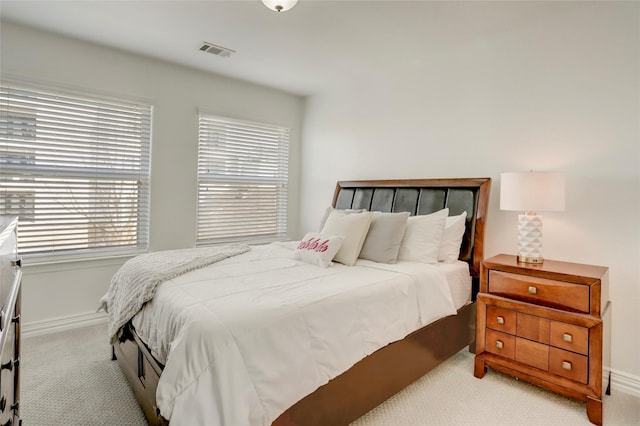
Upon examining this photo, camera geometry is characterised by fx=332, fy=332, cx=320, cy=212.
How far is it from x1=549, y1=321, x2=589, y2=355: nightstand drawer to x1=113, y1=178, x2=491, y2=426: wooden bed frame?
0.61 metres

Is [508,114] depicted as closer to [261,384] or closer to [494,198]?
[494,198]

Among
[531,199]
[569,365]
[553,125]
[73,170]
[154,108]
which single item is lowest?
[569,365]

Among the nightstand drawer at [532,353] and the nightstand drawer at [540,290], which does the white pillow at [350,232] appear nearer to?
the nightstand drawer at [540,290]

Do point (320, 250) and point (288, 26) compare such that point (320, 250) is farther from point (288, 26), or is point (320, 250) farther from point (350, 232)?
point (288, 26)

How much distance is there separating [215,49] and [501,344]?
339 cm

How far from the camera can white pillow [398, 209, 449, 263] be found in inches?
100

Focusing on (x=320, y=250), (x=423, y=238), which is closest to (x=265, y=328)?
(x=320, y=250)

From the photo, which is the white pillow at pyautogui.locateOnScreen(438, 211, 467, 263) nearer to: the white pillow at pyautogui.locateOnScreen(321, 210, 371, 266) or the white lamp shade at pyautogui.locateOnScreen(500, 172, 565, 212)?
the white lamp shade at pyautogui.locateOnScreen(500, 172, 565, 212)

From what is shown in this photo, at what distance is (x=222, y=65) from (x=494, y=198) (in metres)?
2.99

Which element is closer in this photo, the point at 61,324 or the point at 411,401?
the point at 411,401

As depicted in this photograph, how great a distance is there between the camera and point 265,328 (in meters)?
1.36

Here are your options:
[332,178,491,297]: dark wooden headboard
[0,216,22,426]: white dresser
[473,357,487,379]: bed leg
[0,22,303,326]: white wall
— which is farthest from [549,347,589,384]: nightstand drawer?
[0,22,303,326]: white wall

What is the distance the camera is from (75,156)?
10.0 ft

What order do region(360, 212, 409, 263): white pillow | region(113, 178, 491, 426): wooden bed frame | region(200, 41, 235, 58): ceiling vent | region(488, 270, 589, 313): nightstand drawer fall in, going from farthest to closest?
region(200, 41, 235, 58): ceiling vent → region(360, 212, 409, 263): white pillow → region(488, 270, 589, 313): nightstand drawer → region(113, 178, 491, 426): wooden bed frame
